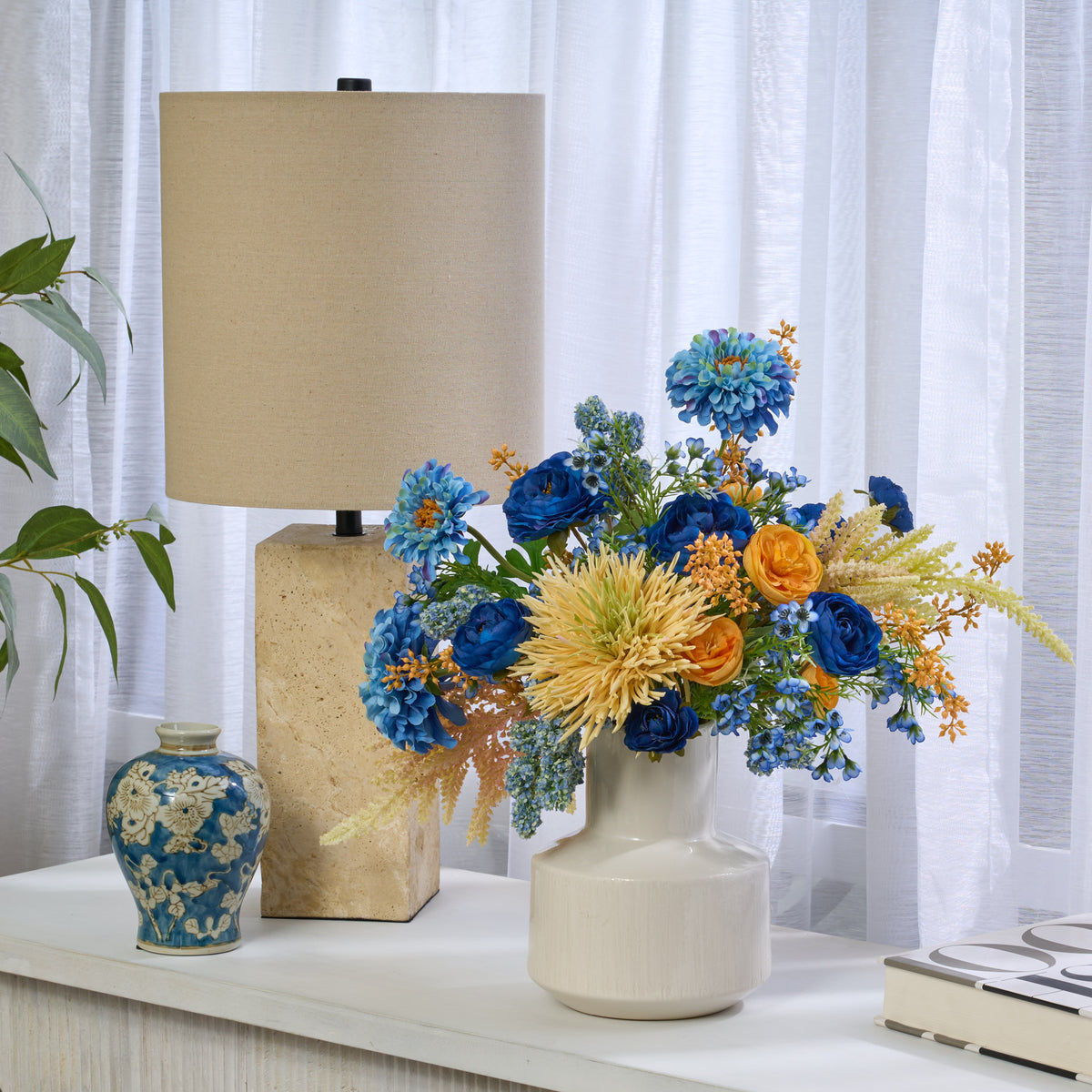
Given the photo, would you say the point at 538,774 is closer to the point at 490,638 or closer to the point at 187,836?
the point at 490,638

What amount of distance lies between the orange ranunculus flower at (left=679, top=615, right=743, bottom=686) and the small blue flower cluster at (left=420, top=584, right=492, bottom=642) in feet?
0.52

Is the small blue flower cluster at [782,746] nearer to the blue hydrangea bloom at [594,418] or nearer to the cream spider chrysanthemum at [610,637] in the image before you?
the cream spider chrysanthemum at [610,637]

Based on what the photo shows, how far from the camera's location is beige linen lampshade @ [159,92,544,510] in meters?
1.07

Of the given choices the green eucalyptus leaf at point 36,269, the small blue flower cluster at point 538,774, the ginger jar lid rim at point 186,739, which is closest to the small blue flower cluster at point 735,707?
the small blue flower cluster at point 538,774

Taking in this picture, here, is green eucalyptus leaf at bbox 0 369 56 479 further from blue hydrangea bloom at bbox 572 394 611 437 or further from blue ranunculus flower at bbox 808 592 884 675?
blue ranunculus flower at bbox 808 592 884 675

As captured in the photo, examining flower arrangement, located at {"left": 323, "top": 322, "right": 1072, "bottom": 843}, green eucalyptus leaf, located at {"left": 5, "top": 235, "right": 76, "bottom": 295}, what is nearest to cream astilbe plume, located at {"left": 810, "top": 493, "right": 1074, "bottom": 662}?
flower arrangement, located at {"left": 323, "top": 322, "right": 1072, "bottom": 843}

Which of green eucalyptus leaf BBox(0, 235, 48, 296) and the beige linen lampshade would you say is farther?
green eucalyptus leaf BBox(0, 235, 48, 296)

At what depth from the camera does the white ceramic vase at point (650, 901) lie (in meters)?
0.94

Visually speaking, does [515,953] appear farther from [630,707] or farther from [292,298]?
[292,298]

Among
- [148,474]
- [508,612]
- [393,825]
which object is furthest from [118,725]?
[508,612]

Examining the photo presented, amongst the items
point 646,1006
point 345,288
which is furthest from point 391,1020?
point 345,288

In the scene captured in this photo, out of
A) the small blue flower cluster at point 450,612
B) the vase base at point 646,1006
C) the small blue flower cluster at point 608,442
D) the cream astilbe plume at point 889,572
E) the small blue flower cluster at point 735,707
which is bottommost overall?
the vase base at point 646,1006

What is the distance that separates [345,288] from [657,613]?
1.28ft

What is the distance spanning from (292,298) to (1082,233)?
72 cm
